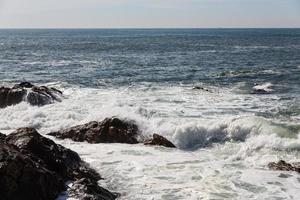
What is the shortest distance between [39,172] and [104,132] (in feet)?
21.3

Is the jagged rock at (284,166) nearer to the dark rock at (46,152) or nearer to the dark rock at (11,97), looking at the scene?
the dark rock at (46,152)

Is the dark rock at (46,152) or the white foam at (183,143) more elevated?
the dark rock at (46,152)

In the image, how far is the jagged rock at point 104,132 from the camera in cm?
1683

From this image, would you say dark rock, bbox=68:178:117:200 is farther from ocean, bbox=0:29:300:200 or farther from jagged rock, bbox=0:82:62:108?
jagged rock, bbox=0:82:62:108

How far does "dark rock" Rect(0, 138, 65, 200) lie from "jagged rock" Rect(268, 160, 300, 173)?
6.50m

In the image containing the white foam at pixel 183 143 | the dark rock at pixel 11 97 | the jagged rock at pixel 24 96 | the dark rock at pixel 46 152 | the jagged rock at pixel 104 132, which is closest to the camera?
the dark rock at pixel 46 152

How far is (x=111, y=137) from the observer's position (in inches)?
664

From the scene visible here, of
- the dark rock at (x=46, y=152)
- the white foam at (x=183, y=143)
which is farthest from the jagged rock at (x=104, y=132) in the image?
the dark rock at (x=46, y=152)

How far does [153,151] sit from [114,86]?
54.9ft

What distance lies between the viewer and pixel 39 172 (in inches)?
418

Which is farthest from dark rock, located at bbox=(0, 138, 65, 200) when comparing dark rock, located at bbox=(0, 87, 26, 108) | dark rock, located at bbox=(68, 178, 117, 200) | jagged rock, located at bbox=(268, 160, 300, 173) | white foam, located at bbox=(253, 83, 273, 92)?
white foam, located at bbox=(253, 83, 273, 92)

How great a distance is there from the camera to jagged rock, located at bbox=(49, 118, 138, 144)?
16.8 metres

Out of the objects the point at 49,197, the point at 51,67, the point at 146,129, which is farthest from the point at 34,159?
the point at 51,67

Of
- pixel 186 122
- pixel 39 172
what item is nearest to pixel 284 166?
pixel 186 122
